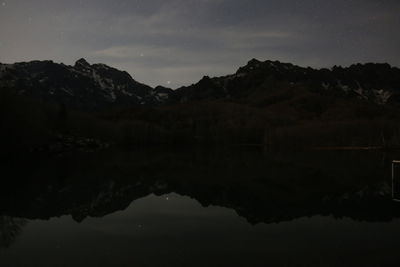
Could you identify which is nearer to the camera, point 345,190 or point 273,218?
point 273,218

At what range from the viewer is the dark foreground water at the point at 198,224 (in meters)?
14.9

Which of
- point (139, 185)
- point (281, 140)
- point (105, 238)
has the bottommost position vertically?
point (281, 140)

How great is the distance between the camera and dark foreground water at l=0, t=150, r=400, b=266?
14906 millimetres

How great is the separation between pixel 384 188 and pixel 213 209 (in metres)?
18.7

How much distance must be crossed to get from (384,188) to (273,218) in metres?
17.3

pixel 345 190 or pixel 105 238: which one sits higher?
pixel 105 238

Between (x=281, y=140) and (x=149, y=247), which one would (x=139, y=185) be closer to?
(x=149, y=247)

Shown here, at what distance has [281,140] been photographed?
182375 mm

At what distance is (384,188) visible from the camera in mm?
35125

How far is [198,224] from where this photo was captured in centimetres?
2158

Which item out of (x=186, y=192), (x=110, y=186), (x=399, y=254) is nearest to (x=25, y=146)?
(x=110, y=186)

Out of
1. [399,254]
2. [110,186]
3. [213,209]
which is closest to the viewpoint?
[399,254]

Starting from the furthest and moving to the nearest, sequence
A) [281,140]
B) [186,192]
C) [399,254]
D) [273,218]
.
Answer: [281,140] < [186,192] < [273,218] < [399,254]

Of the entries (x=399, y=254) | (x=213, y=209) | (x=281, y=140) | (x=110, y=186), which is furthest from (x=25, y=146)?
(x=281, y=140)
